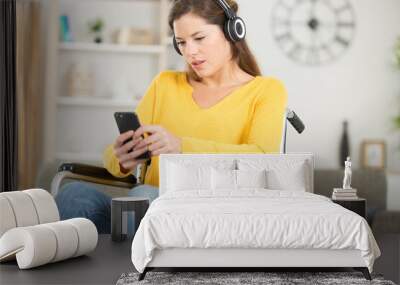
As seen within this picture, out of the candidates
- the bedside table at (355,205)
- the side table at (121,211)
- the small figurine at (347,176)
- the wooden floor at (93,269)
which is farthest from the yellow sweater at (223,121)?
the wooden floor at (93,269)

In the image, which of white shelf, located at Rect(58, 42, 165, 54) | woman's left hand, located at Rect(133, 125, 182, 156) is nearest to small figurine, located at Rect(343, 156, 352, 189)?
woman's left hand, located at Rect(133, 125, 182, 156)

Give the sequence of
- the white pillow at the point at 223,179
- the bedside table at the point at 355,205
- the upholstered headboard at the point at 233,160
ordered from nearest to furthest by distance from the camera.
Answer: the white pillow at the point at 223,179 → the bedside table at the point at 355,205 → the upholstered headboard at the point at 233,160

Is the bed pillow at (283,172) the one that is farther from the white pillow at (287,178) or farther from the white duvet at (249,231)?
the white duvet at (249,231)

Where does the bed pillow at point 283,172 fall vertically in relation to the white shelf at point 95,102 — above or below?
below

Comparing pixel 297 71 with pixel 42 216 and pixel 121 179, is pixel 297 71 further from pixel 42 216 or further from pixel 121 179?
pixel 42 216

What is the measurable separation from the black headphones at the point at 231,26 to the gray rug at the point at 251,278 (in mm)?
2339

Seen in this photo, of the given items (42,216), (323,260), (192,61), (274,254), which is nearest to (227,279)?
(274,254)

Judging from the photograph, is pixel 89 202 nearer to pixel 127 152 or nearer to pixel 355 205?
pixel 127 152

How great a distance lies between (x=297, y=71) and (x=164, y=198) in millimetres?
2072

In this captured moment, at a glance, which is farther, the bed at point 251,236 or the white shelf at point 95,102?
the white shelf at point 95,102

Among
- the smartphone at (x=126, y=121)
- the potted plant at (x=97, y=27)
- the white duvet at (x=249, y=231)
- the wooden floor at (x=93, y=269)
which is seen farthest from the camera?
the potted plant at (x=97, y=27)

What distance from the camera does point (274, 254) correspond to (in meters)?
4.43

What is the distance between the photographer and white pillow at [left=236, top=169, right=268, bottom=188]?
552 cm

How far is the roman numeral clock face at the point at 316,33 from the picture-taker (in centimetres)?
644
